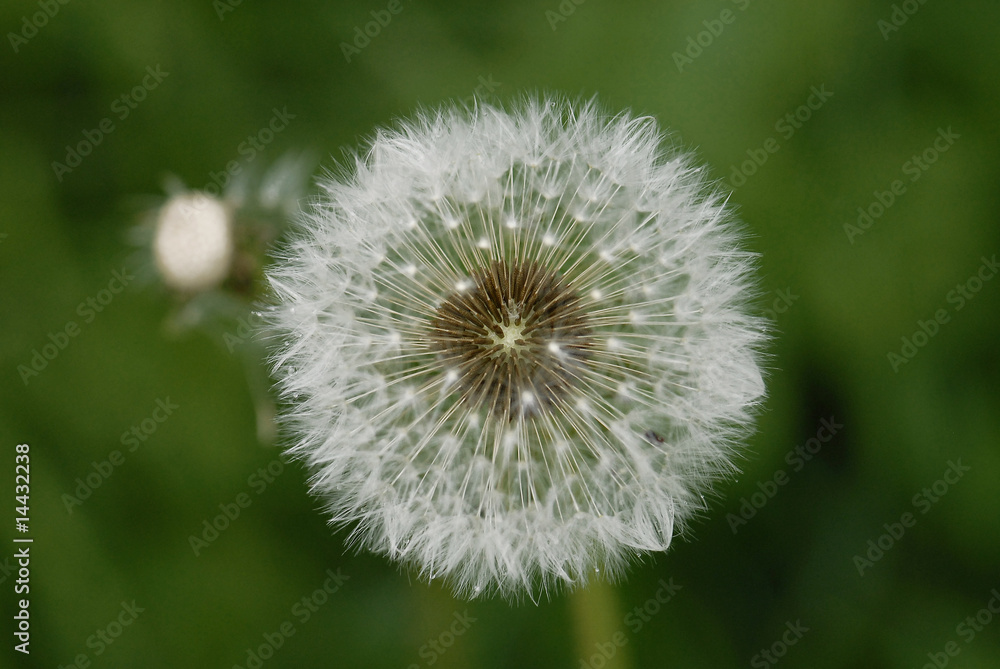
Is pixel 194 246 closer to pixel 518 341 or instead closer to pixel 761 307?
pixel 518 341

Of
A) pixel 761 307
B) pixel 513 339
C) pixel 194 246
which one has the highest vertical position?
pixel 761 307

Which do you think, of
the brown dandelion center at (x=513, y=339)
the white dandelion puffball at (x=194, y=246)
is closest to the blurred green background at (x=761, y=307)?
the white dandelion puffball at (x=194, y=246)

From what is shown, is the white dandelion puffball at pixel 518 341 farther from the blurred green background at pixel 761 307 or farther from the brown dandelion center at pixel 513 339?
the blurred green background at pixel 761 307

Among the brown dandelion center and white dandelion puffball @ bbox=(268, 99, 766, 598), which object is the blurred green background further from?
the brown dandelion center

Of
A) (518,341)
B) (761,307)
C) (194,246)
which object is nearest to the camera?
(518,341)

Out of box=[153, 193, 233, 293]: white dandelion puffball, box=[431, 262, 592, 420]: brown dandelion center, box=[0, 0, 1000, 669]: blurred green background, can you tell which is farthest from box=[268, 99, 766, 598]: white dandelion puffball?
box=[0, 0, 1000, 669]: blurred green background

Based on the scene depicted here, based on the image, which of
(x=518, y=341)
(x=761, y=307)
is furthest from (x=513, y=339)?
(x=761, y=307)
